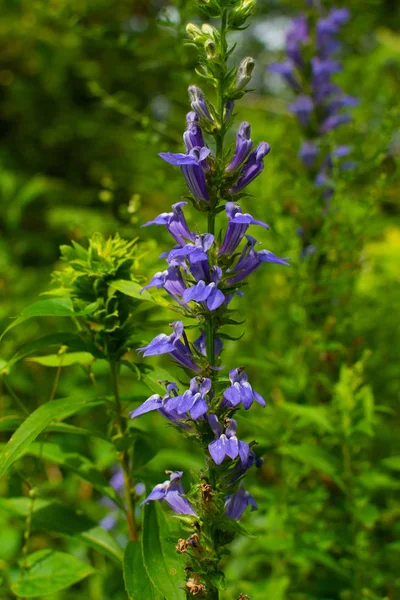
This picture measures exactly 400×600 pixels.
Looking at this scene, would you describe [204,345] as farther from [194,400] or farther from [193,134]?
[193,134]

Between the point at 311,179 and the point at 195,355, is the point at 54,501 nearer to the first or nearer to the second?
the point at 195,355

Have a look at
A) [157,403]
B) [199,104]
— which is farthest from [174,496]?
[199,104]

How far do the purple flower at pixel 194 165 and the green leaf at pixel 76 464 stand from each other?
0.80m

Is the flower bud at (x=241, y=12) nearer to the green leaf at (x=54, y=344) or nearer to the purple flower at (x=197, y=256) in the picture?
the purple flower at (x=197, y=256)

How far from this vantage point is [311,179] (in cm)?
285

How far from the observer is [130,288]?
1354 millimetres

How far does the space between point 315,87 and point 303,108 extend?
159 mm

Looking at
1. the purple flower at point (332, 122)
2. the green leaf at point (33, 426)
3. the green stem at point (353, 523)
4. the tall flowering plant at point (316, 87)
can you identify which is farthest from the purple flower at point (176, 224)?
the purple flower at point (332, 122)

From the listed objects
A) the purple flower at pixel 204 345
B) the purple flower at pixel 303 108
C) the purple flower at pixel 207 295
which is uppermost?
the purple flower at pixel 303 108

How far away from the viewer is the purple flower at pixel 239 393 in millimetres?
1162

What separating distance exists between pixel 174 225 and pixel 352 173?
3.84 feet

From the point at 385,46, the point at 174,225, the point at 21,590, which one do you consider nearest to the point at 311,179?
the point at 174,225

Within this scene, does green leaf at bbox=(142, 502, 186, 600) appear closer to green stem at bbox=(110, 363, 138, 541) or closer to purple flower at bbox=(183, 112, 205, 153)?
green stem at bbox=(110, 363, 138, 541)

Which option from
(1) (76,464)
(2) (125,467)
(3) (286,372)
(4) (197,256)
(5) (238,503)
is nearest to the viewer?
(4) (197,256)
